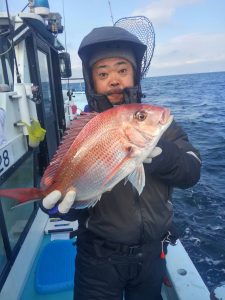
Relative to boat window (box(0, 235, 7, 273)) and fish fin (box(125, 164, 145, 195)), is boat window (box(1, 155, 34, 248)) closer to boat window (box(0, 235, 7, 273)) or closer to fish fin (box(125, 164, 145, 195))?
boat window (box(0, 235, 7, 273))

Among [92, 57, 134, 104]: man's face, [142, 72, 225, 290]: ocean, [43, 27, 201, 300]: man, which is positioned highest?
[92, 57, 134, 104]: man's face

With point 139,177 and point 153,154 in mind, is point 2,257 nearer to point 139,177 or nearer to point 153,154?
point 139,177

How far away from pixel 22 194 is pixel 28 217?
2.69 m

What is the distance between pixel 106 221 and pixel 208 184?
6.88m

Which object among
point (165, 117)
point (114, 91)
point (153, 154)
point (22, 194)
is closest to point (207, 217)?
point (114, 91)

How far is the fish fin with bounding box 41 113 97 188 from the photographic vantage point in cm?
195

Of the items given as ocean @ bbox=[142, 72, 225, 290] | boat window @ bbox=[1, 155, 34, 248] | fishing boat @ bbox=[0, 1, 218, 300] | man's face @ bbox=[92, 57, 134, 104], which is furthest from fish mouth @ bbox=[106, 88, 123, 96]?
ocean @ bbox=[142, 72, 225, 290]

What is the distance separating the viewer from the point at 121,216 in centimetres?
224

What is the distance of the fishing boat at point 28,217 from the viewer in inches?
126

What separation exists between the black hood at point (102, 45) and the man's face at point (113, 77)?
62 millimetres

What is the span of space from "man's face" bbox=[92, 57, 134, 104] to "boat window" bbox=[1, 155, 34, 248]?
1.51m

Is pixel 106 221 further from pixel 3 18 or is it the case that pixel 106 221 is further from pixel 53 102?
pixel 53 102

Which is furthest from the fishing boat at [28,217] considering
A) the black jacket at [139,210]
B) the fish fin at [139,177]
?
the fish fin at [139,177]

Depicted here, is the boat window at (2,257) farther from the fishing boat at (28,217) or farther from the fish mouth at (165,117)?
the fish mouth at (165,117)
